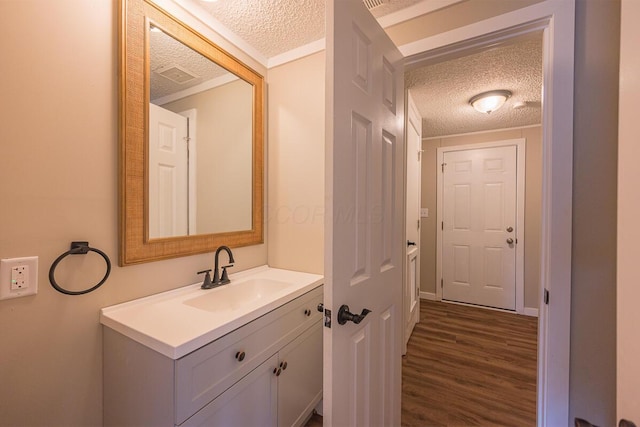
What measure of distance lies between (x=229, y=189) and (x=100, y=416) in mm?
1183

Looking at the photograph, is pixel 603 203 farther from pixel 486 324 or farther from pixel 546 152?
pixel 486 324

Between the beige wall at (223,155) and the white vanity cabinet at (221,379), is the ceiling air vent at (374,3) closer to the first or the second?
the beige wall at (223,155)

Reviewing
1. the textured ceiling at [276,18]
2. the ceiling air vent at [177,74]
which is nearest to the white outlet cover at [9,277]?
the ceiling air vent at [177,74]

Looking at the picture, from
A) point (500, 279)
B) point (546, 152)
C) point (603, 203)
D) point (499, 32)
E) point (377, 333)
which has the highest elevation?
point (499, 32)

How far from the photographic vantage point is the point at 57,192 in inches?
37.4

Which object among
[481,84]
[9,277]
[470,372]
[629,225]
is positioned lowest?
[470,372]

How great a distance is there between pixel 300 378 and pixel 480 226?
10.2ft

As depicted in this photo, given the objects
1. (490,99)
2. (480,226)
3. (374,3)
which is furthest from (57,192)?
(480,226)

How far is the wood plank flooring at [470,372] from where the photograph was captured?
1648 millimetres

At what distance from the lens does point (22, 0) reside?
0.87m

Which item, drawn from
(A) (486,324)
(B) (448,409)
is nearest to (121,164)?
(B) (448,409)

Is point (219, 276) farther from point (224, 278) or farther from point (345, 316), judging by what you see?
point (345, 316)

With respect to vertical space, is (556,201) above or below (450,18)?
below

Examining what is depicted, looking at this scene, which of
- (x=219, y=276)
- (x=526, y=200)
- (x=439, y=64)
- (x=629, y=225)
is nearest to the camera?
(x=629, y=225)
